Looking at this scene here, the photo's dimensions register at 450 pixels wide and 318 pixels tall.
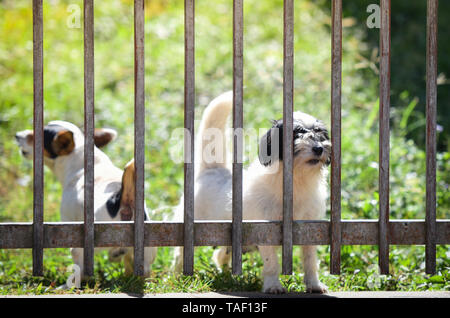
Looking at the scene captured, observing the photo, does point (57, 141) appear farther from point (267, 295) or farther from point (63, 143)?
point (267, 295)

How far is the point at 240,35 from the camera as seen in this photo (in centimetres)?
313

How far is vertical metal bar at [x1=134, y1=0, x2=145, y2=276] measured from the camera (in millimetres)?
3094

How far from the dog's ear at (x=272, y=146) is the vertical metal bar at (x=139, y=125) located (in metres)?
0.80

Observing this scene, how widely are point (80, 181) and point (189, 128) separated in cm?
149

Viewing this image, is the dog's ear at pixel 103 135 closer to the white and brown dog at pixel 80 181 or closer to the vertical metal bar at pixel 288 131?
the white and brown dog at pixel 80 181

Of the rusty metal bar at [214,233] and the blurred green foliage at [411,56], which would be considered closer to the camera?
the rusty metal bar at [214,233]

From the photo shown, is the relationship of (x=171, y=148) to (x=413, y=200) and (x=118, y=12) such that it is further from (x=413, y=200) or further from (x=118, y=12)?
(x=118, y=12)

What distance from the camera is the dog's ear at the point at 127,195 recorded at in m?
3.79

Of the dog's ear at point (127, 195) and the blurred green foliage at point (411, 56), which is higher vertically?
the blurred green foliage at point (411, 56)

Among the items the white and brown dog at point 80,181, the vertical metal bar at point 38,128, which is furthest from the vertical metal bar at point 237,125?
the vertical metal bar at point 38,128

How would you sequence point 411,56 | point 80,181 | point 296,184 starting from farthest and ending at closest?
point 411,56 < point 80,181 < point 296,184

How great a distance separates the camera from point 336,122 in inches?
126

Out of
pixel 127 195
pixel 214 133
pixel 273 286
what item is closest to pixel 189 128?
pixel 127 195

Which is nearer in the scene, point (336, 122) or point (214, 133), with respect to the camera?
point (336, 122)
